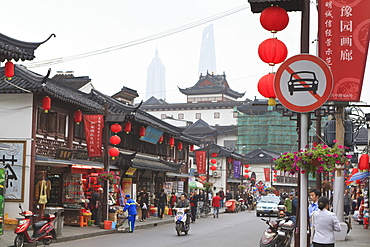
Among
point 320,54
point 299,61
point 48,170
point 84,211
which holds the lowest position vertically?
point 84,211

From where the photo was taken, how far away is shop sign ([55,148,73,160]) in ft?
84.9

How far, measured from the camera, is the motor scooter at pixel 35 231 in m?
17.5

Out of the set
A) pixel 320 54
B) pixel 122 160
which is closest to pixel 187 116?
pixel 122 160

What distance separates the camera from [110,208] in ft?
91.9

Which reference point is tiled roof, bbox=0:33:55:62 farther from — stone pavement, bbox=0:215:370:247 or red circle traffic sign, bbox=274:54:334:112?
red circle traffic sign, bbox=274:54:334:112

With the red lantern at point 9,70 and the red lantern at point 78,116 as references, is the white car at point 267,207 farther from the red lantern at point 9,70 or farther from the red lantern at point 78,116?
the red lantern at point 9,70

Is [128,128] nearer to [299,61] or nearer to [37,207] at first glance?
[37,207]

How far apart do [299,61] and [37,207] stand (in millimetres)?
17942

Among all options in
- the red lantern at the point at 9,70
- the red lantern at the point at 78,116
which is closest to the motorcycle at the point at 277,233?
the red lantern at the point at 9,70

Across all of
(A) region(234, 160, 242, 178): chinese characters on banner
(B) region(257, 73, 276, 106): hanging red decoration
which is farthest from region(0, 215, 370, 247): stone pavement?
(A) region(234, 160, 242, 178): chinese characters on banner

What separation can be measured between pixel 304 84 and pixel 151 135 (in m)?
29.4

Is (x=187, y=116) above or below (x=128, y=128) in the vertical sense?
above

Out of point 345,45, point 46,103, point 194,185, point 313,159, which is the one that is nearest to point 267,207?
point 194,185

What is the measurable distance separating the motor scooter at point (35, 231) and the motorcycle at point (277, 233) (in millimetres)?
7310
